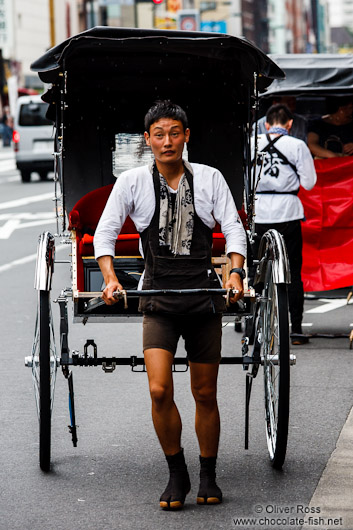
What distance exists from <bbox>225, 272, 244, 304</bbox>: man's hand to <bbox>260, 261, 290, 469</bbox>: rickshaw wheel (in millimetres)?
357

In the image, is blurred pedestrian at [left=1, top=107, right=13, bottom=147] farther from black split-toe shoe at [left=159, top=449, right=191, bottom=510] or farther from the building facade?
black split-toe shoe at [left=159, top=449, right=191, bottom=510]

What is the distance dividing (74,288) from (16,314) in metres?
5.24

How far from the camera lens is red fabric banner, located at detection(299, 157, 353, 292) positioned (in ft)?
35.0

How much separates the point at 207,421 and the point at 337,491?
27.6 inches

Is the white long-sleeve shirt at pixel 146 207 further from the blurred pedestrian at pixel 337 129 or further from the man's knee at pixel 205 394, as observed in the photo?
the blurred pedestrian at pixel 337 129

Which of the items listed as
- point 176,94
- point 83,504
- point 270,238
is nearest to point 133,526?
point 83,504

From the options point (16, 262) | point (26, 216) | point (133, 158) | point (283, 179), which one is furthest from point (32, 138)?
point (133, 158)

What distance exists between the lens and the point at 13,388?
7910mm

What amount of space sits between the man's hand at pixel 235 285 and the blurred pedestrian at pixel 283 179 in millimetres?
4210

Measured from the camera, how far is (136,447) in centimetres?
618

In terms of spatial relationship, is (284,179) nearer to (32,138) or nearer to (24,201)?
(24,201)

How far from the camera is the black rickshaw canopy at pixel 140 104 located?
734 centimetres

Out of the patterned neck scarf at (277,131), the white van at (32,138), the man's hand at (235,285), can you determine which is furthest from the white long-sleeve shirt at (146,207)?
the white van at (32,138)

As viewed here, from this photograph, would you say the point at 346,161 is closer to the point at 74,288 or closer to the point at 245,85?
the point at 245,85
